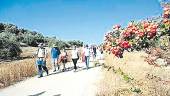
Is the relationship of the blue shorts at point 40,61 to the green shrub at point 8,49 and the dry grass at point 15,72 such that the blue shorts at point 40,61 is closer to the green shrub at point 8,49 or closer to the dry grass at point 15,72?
the dry grass at point 15,72

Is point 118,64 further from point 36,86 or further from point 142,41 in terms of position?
point 142,41

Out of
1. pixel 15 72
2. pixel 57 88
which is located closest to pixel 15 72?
pixel 15 72

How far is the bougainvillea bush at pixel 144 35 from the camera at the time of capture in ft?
24.4

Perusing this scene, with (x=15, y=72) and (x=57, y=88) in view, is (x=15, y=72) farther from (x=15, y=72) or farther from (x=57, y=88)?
(x=57, y=88)

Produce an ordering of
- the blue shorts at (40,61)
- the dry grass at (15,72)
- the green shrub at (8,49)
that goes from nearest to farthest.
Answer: the dry grass at (15,72) → the blue shorts at (40,61) → the green shrub at (8,49)

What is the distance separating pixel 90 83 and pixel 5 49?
103 ft

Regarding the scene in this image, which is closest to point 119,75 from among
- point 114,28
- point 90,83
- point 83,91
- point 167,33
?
point 90,83

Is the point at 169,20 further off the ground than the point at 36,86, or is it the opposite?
the point at 169,20

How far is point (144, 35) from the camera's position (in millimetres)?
7504

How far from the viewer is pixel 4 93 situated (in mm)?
15844

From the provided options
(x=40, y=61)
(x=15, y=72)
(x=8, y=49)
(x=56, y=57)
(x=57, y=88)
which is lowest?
(x=57, y=88)

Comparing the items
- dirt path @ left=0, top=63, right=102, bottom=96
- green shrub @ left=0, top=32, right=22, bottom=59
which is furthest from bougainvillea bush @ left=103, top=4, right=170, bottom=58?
green shrub @ left=0, top=32, right=22, bottom=59

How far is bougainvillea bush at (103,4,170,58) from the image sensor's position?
7.43 meters

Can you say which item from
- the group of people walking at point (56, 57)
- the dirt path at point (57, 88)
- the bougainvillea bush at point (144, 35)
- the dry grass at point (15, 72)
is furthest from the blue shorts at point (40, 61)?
the bougainvillea bush at point (144, 35)
